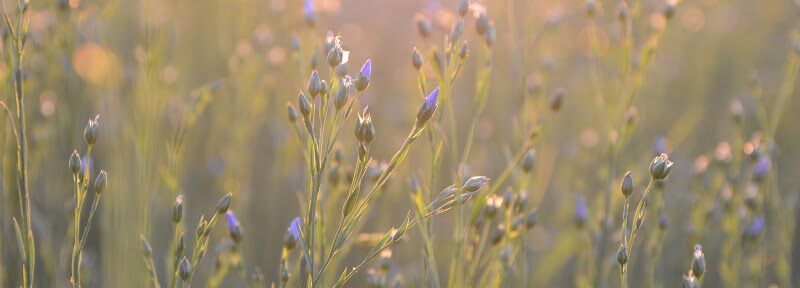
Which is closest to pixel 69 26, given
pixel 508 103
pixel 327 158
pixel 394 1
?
pixel 327 158

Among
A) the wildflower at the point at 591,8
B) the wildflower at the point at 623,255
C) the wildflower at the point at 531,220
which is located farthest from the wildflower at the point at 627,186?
the wildflower at the point at 591,8

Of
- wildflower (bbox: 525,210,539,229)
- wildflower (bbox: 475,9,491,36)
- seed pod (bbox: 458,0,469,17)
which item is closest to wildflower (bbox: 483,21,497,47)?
wildflower (bbox: 475,9,491,36)

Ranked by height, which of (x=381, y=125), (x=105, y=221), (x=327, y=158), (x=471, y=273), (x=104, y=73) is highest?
Result: (x=327, y=158)

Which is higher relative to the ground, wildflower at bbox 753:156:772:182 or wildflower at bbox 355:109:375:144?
wildflower at bbox 355:109:375:144

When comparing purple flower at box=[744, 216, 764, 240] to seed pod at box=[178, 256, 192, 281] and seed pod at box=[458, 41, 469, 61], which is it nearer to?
seed pod at box=[458, 41, 469, 61]

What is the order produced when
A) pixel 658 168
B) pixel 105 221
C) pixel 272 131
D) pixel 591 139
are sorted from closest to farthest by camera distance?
pixel 658 168
pixel 105 221
pixel 591 139
pixel 272 131

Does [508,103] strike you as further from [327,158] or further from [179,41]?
[327,158]

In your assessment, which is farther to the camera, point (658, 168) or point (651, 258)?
point (651, 258)
